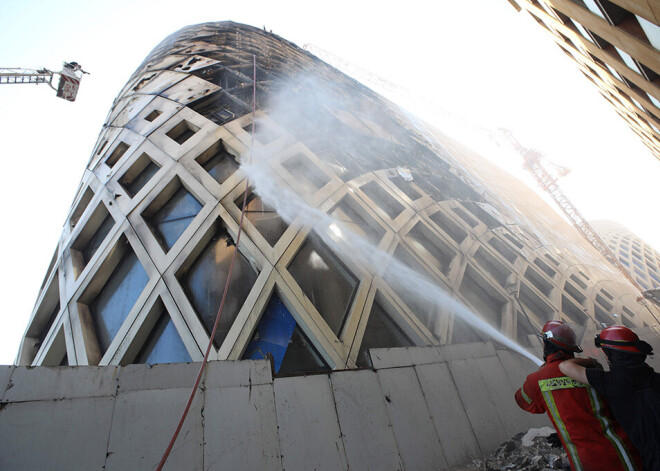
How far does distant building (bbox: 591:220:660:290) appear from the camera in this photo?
27.8 meters

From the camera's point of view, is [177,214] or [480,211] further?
[480,211]

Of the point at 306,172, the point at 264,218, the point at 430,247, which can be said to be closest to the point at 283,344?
the point at 264,218

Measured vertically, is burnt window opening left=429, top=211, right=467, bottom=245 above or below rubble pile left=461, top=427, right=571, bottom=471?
above

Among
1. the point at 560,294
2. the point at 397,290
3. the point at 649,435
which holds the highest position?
the point at 649,435

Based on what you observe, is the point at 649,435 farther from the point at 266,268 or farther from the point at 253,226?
the point at 253,226

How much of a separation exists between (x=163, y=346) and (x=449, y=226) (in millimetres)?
6755

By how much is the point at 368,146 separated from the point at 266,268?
5799mm

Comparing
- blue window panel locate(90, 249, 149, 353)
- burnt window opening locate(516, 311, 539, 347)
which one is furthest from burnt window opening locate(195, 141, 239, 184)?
burnt window opening locate(516, 311, 539, 347)

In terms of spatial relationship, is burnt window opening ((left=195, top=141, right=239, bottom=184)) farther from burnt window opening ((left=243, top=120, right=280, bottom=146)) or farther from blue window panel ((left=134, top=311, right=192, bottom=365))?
blue window panel ((left=134, top=311, right=192, bottom=365))

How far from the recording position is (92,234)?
6.63 meters

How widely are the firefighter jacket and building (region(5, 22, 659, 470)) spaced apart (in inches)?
59.6

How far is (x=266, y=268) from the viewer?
4.69 m

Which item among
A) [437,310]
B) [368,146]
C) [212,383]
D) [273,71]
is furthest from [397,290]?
[273,71]

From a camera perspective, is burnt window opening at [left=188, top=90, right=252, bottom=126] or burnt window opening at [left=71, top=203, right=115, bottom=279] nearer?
burnt window opening at [left=71, top=203, right=115, bottom=279]
